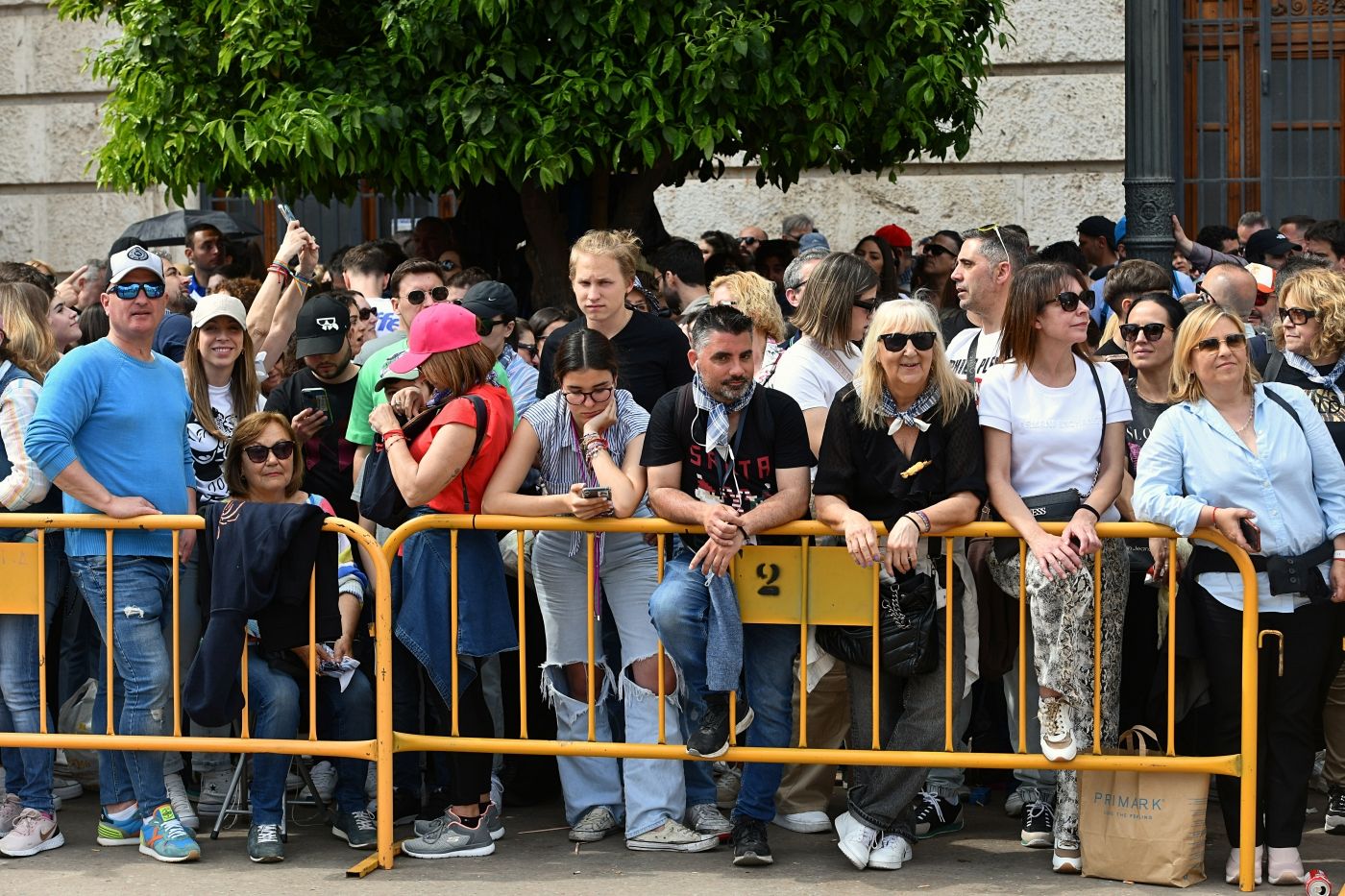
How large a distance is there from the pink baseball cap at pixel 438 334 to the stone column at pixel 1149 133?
13.9 ft

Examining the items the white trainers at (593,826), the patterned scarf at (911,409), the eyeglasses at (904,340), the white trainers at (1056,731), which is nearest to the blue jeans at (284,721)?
the white trainers at (593,826)

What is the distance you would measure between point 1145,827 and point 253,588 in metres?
3.19

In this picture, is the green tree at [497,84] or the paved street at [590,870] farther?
the green tree at [497,84]

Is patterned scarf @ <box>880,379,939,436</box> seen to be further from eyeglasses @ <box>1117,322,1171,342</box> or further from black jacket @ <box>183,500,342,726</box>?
black jacket @ <box>183,500,342,726</box>

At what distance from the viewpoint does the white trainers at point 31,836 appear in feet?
21.5

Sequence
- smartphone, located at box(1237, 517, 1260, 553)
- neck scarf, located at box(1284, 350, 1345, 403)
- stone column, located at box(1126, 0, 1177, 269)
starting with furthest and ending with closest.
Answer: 1. stone column, located at box(1126, 0, 1177, 269)
2. neck scarf, located at box(1284, 350, 1345, 403)
3. smartphone, located at box(1237, 517, 1260, 553)

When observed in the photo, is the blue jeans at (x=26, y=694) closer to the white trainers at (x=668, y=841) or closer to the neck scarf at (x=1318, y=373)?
the white trainers at (x=668, y=841)

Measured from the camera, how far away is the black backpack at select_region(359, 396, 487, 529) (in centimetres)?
658

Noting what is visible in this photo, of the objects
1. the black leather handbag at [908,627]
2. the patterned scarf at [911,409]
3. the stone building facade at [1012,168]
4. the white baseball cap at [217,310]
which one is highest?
the stone building facade at [1012,168]

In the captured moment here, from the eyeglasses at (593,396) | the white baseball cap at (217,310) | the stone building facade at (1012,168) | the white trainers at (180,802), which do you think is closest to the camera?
the eyeglasses at (593,396)

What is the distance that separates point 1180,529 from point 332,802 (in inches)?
138

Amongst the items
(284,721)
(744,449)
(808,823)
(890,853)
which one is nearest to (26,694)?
(284,721)

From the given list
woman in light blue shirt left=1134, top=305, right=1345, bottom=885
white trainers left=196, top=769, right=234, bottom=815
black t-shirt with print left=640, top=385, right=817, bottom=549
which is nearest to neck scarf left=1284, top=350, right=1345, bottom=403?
woman in light blue shirt left=1134, top=305, right=1345, bottom=885

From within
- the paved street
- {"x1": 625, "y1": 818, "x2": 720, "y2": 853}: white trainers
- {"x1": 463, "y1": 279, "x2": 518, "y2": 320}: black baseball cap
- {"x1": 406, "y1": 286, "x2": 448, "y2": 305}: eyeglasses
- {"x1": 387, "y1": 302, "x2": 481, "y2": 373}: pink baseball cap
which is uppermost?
{"x1": 406, "y1": 286, "x2": 448, "y2": 305}: eyeglasses
